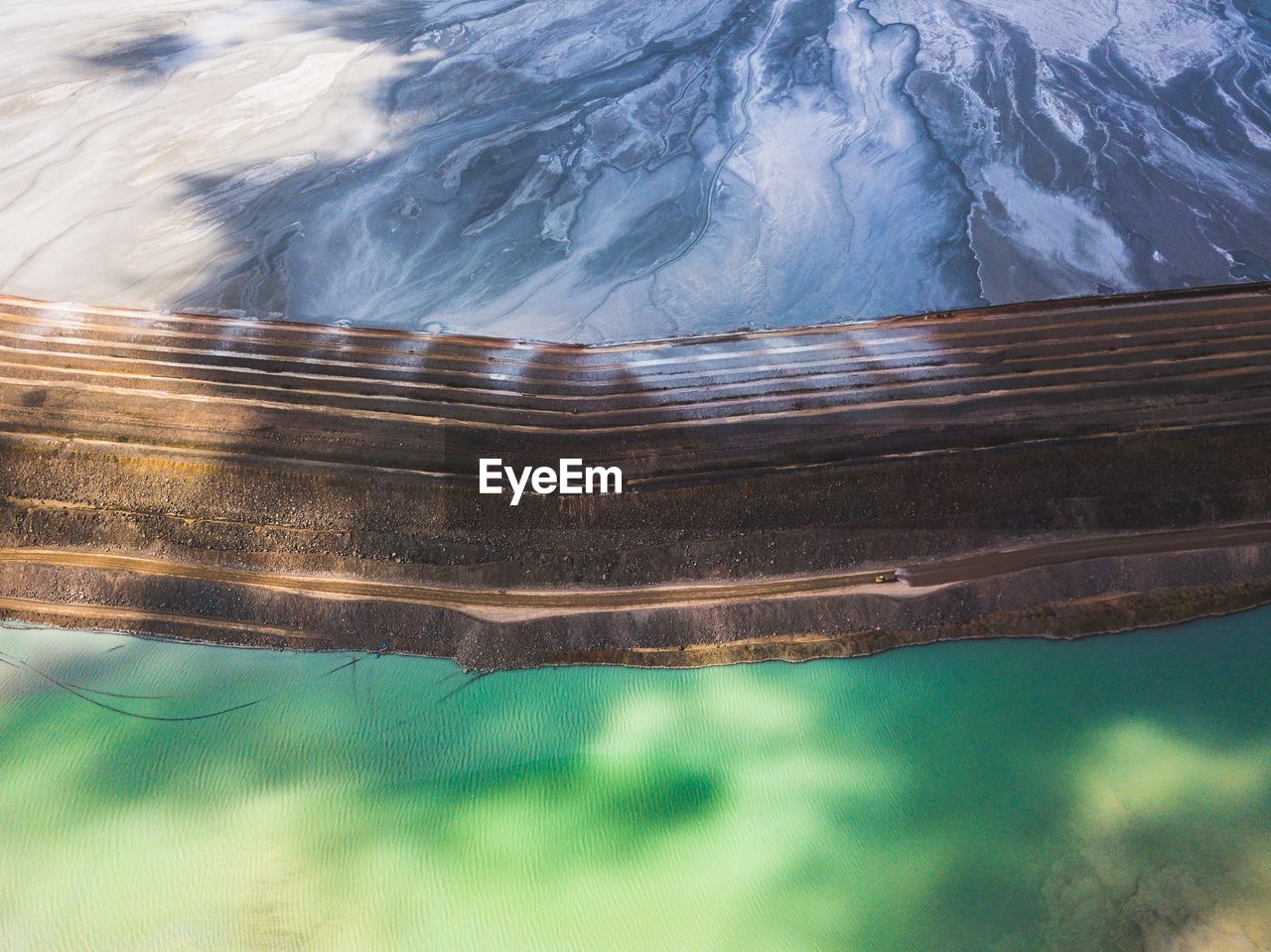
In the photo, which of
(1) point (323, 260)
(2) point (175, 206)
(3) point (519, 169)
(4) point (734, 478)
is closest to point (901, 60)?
(3) point (519, 169)

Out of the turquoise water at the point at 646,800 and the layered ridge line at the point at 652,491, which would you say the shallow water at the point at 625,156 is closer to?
the layered ridge line at the point at 652,491

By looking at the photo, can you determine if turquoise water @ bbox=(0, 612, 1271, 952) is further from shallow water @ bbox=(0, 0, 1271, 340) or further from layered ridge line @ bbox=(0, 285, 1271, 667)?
shallow water @ bbox=(0, 0, 1271, 340)

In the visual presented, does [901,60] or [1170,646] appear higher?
[901,60]

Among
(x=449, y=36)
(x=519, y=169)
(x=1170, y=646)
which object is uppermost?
(x=449, y=36)

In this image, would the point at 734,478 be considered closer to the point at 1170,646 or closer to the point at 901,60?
the point at 1170,646

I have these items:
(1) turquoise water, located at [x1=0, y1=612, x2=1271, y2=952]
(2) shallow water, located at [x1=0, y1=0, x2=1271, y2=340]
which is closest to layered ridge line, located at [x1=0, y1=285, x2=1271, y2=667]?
(1) turquoise water, located at [x1=0, y1=612, x2=1271, y2=952]

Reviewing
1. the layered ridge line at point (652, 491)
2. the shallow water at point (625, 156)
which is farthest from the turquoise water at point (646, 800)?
the shallow water at point (625, 156)

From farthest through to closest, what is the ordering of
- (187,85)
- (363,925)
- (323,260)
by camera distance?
(187,85) < (323,260) < (363,925)
